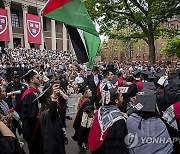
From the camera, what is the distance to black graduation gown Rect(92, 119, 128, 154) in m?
3.52

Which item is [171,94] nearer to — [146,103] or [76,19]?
[146,103]

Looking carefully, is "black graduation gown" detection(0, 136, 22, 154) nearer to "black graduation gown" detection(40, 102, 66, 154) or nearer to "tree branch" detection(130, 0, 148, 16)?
"black graduation gown" detection(40, 102, 66, 154)

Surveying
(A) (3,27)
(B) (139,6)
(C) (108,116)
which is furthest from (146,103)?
(A) (3,27)

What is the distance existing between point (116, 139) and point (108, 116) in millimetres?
334

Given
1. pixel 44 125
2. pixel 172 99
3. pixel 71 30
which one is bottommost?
pixel 44 125

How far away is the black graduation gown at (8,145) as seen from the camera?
9.04ft

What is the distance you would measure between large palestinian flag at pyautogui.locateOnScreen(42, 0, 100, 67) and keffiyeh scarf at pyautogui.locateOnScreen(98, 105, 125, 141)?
2.22m

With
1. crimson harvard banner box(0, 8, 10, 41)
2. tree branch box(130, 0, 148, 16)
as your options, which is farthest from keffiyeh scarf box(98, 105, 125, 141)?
crimson harvard banner box(0, 8, 10, 41)

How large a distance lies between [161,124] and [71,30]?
11.3 feet

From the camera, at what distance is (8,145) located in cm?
277

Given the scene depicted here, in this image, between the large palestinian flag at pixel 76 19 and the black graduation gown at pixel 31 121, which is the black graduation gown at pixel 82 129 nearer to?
the large palestinian flag at pixel 76 19

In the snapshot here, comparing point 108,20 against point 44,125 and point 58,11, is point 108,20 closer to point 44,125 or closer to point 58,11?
point 58,11

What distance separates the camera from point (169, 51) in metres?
35.5

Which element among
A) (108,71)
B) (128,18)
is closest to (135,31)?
(128,18)
